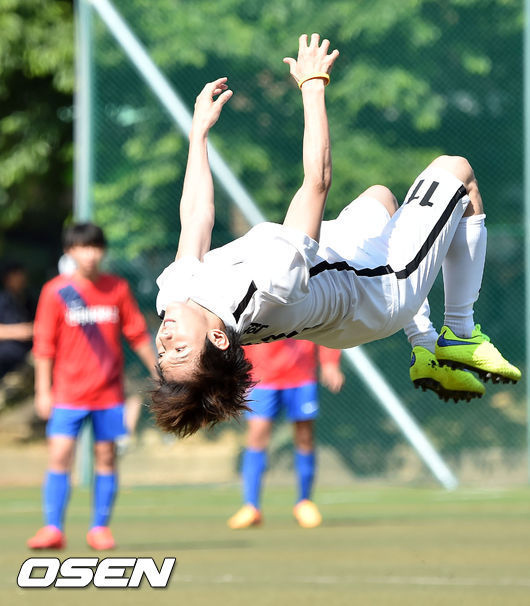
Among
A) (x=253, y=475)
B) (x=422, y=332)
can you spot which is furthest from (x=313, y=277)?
(x=253, y=475)

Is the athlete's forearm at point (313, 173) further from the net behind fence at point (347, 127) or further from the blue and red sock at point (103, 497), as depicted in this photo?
the net behind fence at point (347, 127)

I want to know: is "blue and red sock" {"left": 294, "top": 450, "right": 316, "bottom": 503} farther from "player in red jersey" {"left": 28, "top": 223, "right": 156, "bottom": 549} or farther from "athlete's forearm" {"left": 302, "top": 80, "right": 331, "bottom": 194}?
"athlete's forearm" {"left": 302, "top": 80, "right": 331, "bottom": 194}

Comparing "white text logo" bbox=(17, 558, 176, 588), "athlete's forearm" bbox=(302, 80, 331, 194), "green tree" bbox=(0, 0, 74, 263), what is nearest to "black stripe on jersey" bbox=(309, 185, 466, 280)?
"athlete's forearm" bbox=(302, 80, 331, 194)

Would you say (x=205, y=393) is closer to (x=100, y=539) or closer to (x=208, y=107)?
(x=208, y=107)

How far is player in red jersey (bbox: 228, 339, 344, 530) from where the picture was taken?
9977 mm

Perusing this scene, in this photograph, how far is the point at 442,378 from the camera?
5.59 m

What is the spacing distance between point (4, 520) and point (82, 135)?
4096mm

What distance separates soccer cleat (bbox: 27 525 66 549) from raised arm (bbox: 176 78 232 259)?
4004 mm

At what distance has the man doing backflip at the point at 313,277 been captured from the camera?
459 centimetres

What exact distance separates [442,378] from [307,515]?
4.51 meters

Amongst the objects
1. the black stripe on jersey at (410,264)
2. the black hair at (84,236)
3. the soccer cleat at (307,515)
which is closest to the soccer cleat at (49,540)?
the black hair at (84,236)

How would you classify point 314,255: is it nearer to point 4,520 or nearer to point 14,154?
point 4,520

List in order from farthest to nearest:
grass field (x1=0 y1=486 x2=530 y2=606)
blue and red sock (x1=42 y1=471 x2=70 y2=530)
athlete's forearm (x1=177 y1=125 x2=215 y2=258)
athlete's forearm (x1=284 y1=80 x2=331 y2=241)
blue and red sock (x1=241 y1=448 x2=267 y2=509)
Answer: blue and red sock (x1=241 y1=448 x2=267 y2=509) < blue and red sock (x1=42 y1=471 x2=70 y2=530) < grass field (x1=0 y1=486 x2=530 y2=606) < athlete's forearm (x1=177 y1=125 x2=215 y2=258) < athlete's forearm (x1=284 y1=80 x2=331 y2=241)

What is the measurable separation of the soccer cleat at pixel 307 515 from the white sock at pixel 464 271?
4513 millimetres
